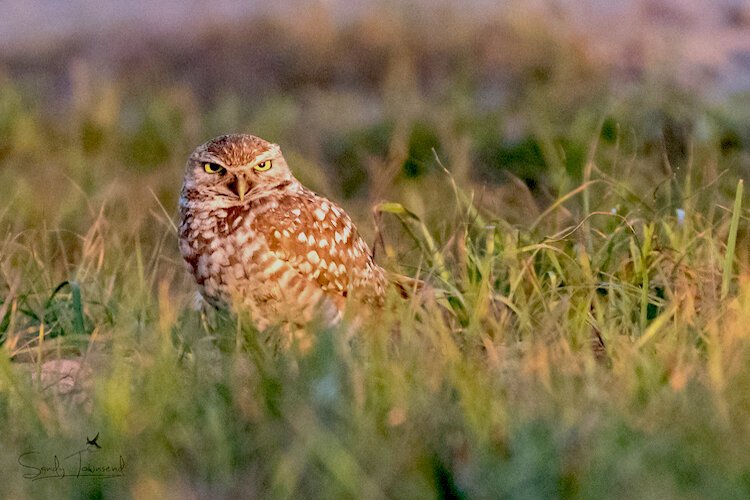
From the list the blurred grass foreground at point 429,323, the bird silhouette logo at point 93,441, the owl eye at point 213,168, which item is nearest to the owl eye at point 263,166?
the owl eye at point 213,168

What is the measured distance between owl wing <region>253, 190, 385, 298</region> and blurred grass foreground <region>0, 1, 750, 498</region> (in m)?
0.13

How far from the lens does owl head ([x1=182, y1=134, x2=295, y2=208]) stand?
4832mm

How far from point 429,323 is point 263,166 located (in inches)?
53.3

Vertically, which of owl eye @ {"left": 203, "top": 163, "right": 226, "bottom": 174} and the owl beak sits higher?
owl eye @ {"left": 203, "top": 163, "right": 226, "bottom": 174}

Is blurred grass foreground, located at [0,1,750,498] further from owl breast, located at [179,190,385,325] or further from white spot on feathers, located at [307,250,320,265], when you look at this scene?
white spot on feathers, located at [307,250,320,265]

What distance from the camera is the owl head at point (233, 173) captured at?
190 inches

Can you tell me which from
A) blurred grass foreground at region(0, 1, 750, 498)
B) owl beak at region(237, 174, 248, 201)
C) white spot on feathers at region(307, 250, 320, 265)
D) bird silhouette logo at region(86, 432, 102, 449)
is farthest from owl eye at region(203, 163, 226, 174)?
bird silhouette logo at region(86, 432, 102, 449)

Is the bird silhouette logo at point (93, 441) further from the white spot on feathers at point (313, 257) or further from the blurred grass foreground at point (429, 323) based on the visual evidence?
the white spot on feathers at point (313, 257)

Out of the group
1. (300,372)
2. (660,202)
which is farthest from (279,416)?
(660,202)

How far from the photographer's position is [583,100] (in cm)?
813

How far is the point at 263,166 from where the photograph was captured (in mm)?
4926

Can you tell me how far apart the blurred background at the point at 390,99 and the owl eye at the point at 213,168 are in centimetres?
49

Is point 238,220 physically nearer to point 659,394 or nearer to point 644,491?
point 659,394

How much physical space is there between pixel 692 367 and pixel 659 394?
0.19 meters
